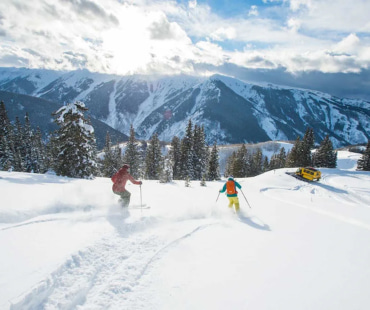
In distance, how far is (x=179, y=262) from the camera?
5.73m

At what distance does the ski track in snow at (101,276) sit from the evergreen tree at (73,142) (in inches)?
804

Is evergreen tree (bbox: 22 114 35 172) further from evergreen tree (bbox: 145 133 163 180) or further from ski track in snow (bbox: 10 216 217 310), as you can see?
ski track in snow (bbox: 10 216 217 310)

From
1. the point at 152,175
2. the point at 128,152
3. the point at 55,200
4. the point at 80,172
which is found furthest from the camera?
the point at 128,152

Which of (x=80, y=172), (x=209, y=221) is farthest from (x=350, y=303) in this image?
(x=80, y=172)

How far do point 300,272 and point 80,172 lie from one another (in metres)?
24.3

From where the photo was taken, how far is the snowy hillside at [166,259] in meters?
4.21

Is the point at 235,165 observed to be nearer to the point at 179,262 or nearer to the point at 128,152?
the point at 128,152

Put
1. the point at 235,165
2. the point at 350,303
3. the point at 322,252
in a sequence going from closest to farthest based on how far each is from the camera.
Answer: the point at 350,303
the point at 322,252
the point at 235,165

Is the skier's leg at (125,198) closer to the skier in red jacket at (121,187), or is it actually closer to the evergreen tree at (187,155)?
the skier in red jacket at (121,187)

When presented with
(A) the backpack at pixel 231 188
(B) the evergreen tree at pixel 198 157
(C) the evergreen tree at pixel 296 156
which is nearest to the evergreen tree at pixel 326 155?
(C) the evergreen tree at pixel 296 156

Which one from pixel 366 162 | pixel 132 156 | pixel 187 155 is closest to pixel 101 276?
pixel 187 155

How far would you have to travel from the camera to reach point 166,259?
19.1ft

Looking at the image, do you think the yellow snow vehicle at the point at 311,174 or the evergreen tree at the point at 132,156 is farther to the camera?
the evergreen tree at the point at 132,156

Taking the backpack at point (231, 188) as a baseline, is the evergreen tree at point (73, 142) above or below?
above
